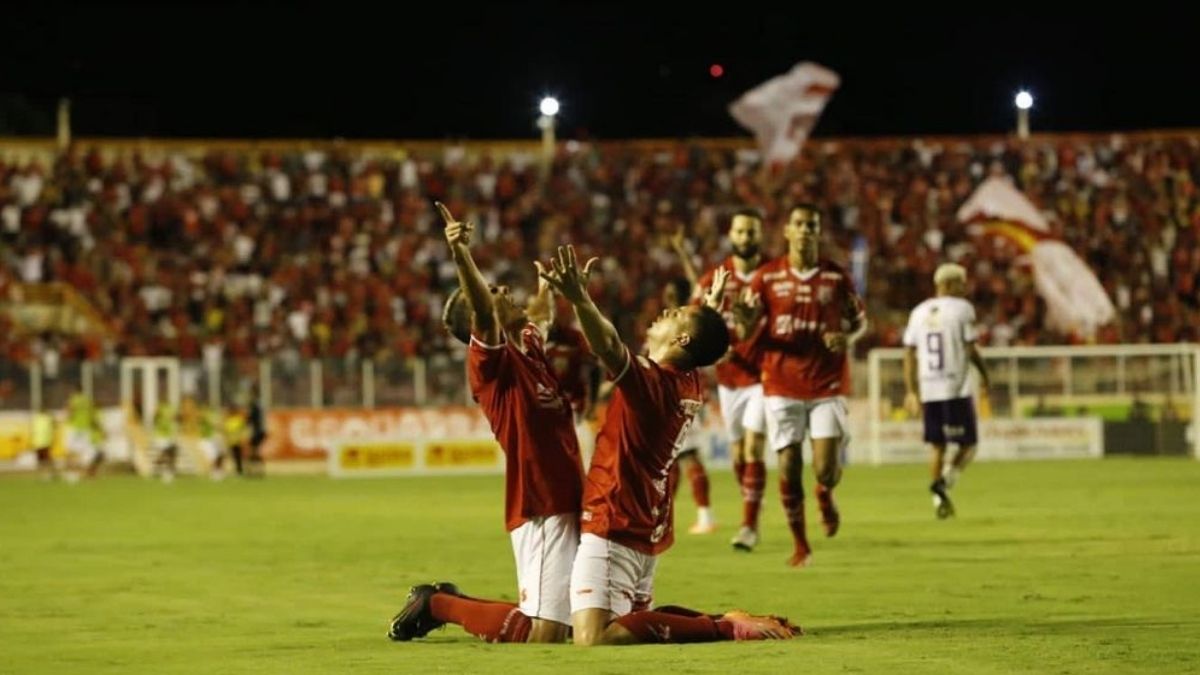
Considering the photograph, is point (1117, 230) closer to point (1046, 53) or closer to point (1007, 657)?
point (1046, 53)

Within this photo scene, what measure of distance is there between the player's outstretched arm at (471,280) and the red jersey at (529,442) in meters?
0.26

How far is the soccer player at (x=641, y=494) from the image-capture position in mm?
10383

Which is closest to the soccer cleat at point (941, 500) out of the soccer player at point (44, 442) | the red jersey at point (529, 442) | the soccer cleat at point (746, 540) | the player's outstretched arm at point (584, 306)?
the soccer cleat at point (746, 540)

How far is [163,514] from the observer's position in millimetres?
25281

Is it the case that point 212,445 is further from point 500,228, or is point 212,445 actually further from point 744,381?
point 744,381

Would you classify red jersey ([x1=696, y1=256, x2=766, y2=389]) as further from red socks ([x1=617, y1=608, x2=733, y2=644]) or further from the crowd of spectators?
the crowd of spectators

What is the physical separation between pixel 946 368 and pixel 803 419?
578 centimetres

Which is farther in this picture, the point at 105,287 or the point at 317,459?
the point at 105,287

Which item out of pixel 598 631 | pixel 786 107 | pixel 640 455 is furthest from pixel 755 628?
pixel 786 107

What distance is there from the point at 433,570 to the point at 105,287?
28.6m

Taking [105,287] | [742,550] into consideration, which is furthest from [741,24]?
[742,550]

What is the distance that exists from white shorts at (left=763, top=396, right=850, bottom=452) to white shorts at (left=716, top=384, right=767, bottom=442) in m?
1.03

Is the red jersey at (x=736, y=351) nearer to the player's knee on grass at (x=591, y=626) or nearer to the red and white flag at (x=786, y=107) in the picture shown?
the player's knee on grass at (x=591, y=626)

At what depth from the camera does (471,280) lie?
1042cm
